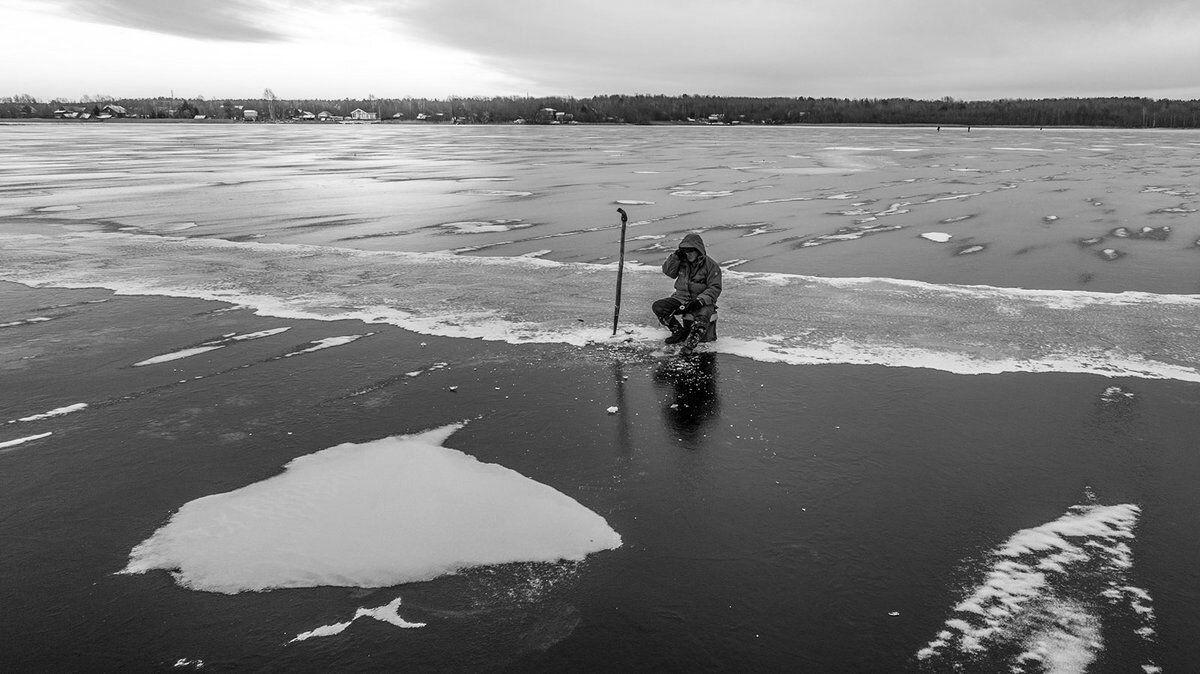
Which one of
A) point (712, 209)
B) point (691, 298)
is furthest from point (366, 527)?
point (712, 209)

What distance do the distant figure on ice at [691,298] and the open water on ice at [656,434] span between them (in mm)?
231

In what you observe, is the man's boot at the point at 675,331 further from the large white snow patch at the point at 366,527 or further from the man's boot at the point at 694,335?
the large white snow patch at the point at 366,527

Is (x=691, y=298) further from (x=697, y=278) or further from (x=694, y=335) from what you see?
(x=694, y=335)

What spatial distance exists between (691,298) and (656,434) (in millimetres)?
2270

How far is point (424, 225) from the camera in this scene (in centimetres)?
1448

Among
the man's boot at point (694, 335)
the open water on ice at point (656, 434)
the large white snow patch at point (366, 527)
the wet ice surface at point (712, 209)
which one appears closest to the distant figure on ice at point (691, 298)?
the man's boot at point (694, 335)

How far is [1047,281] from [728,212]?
7573 mm

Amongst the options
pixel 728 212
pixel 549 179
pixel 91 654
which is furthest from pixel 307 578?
pixel 549 179

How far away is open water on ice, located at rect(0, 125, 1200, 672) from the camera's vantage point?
321 centimetres

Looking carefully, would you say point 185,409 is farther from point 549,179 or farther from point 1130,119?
point 1130,119

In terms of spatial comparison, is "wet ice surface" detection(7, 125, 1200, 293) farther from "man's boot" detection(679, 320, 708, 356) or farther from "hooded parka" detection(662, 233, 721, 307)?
"man's boot" detection(679, 320, 708, 356)

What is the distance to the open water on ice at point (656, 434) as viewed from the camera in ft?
10.5

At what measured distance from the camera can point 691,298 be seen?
283 inches

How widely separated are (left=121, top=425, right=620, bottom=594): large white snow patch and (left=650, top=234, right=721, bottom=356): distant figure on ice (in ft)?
9.72
